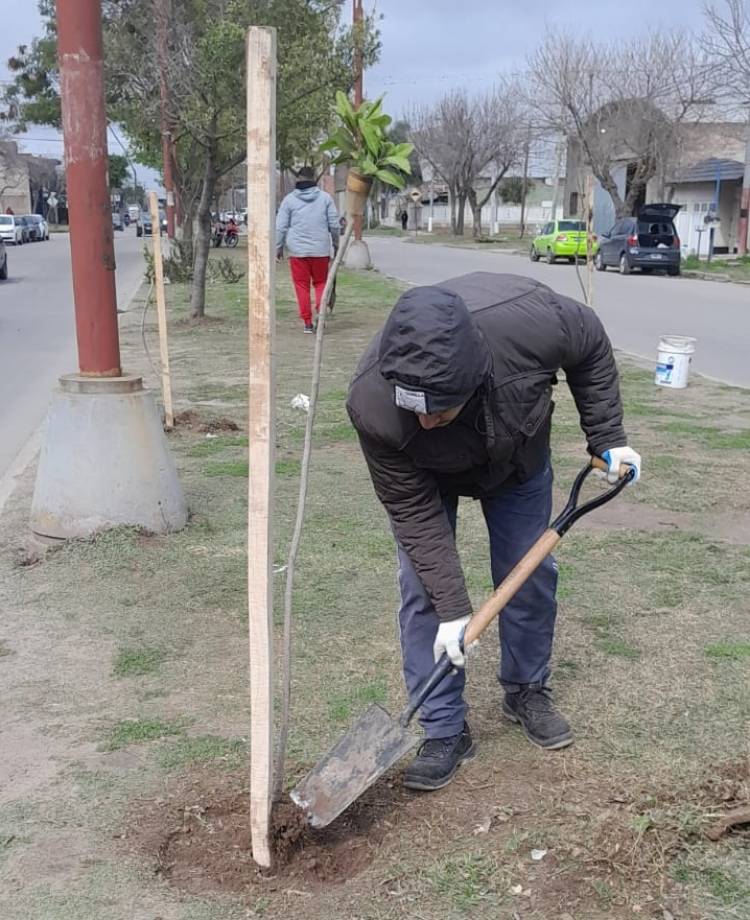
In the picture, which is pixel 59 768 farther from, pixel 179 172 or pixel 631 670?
pixel 179 172

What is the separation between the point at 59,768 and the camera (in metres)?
3.09

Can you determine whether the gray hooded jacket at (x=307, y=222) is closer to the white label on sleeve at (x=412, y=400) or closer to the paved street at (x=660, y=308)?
the paved street at (x=660, y=308)

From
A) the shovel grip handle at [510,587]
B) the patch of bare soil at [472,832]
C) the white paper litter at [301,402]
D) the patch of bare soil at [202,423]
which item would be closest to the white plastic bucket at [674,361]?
the white paper litter at [301,402]

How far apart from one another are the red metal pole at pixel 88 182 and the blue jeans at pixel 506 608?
7.77 feet

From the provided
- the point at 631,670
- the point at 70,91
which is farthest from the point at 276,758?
the point at 70,91

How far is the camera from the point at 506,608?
3133mm

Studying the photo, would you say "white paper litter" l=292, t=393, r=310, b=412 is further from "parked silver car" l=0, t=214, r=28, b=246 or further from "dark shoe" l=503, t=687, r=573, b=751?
"parked silver car" l=0, t=214, r=28, b=246

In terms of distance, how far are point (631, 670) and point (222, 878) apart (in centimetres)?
170

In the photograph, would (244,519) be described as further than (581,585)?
Yes

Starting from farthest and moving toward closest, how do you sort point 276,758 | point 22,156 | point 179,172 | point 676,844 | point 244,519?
point 22,156, point 179,172, point 244,519, point 276,758, point 676,844

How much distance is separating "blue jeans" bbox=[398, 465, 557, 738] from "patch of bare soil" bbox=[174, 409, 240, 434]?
180 inches

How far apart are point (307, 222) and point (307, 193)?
0.49 meters

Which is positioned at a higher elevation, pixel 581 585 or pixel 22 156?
pixel 22 156

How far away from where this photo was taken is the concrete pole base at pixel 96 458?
4.74 m
